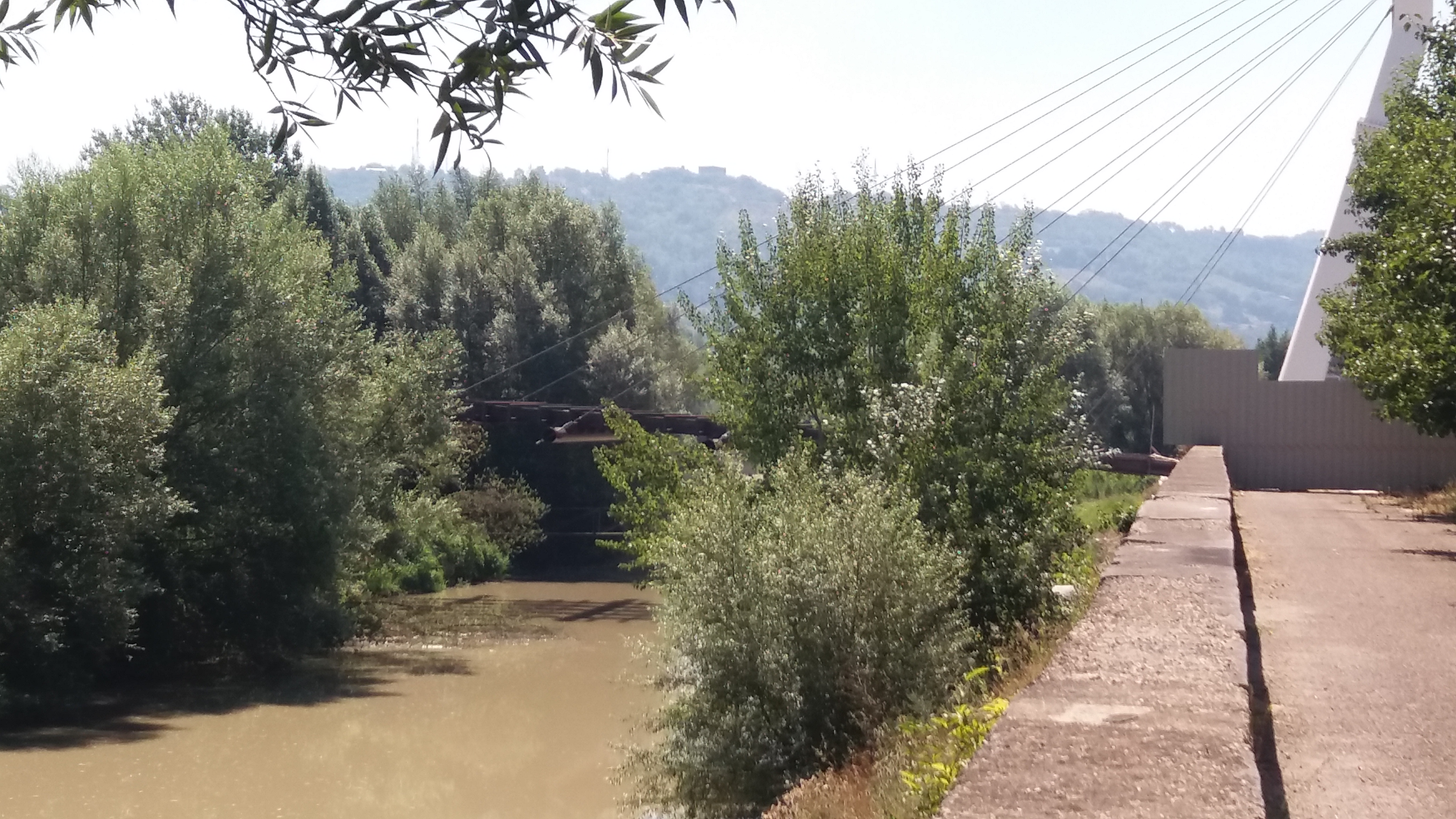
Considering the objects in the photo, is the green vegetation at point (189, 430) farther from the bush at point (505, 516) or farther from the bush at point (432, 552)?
the bush at point (505, 516)

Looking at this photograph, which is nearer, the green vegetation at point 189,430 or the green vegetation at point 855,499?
the green vegetation at point 855,499

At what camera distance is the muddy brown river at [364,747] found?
16.5 meters

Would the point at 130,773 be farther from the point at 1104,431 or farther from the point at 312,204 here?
the point at 1104,431

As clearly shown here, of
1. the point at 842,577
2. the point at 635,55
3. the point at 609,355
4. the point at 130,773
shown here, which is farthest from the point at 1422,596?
the point at 609,355

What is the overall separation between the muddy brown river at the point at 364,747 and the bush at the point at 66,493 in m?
1.50

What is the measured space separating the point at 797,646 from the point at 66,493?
14.8 m

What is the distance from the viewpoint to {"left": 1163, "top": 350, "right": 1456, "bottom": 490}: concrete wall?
2261 cm

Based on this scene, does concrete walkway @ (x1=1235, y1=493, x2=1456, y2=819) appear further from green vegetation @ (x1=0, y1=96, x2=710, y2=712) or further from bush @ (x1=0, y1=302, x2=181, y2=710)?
green vegetation @ (x1=0, y1=96, x2=710, y2=712)

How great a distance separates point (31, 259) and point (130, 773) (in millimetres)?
11061

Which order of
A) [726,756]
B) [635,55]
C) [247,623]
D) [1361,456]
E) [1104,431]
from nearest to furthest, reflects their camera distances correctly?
[635,55] → [726,756] → [1361,456] → [247,623] → [1104,431]

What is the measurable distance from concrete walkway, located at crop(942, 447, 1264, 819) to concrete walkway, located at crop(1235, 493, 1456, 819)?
0.43 m

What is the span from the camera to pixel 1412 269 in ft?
50.6

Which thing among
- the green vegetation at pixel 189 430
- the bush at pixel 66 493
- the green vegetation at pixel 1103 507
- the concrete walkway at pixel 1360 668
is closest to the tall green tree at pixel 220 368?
the green vegetation at pixel 189 430

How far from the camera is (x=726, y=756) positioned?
10.1 metres
